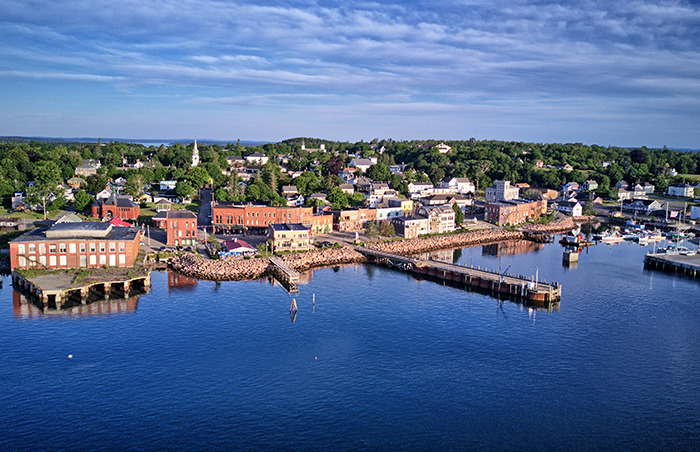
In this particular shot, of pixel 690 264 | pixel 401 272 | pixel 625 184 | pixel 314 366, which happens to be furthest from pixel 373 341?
pixel 625 184

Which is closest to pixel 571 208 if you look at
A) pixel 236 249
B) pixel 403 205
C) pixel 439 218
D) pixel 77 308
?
pixel 403 205

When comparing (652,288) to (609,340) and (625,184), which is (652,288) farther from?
(625,184)

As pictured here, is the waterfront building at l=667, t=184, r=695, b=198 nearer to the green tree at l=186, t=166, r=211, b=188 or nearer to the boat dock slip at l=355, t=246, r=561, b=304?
the boat dock slip at l=355, t=246, r=561, b=304

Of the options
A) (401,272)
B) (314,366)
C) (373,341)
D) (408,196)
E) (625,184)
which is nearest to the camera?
(314,366)

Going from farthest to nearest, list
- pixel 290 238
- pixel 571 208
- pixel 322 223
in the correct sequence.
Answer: pixel 571 208, pixel 322 223, pixel 290 238

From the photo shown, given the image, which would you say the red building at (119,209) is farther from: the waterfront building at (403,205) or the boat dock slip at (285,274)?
the waterfront building at (403,205)

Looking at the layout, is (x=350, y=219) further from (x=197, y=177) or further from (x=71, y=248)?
(x=197, y=177)

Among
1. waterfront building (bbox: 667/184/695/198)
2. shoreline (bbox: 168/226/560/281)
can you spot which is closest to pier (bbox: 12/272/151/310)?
shoreline (bbox: 168/226/560/281)
